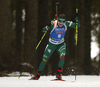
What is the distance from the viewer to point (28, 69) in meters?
13.6

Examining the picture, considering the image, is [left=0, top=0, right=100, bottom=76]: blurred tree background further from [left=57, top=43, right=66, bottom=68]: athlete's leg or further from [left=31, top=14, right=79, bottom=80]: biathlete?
[left=57, top=43, right=66, bottom=68]: athlete's leg

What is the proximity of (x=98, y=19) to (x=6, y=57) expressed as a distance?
1081 cm

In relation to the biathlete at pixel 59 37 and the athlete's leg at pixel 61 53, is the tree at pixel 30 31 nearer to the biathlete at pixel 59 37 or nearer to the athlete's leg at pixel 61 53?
the biathlete at pixel 59 37

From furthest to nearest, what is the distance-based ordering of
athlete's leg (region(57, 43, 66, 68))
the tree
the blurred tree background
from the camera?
the tree → the blurred tree background → athlete's leg (region(57, 43, 66, 68))

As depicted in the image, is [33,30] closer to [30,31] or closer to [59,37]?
[30,31]

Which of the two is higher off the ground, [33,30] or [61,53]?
[33,30]

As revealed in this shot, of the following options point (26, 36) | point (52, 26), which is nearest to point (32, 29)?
point (26, 36)

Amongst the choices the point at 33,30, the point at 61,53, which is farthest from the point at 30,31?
the point at 61,53

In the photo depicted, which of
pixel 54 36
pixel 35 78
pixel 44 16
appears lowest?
pixel 35 78

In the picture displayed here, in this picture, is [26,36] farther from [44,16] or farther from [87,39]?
[87,39]

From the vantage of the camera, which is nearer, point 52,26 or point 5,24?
point 52,26

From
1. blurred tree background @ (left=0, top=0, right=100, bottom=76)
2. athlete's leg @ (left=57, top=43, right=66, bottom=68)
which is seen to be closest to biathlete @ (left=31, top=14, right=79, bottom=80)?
athlete's leg @ (left=57, top=43, right=66, bottom=68)

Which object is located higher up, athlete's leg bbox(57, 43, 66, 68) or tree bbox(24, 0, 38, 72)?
tree bbox(24, 0, 38, 72)

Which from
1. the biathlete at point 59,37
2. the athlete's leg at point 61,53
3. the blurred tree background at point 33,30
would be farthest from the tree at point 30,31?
the athlete's leg at point 61,53
